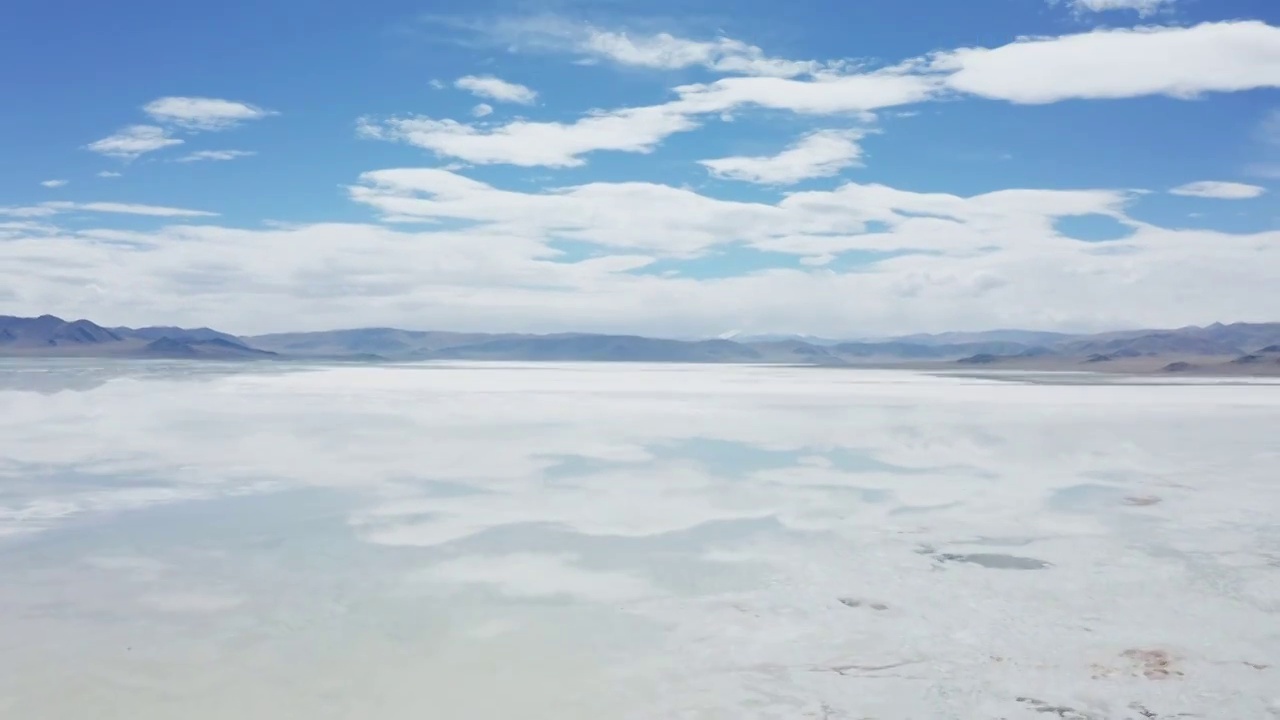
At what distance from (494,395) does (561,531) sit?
23169mm

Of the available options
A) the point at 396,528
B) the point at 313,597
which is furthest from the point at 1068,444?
the point at 313,597

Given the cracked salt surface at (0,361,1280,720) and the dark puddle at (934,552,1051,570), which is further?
the dark puddle at (934,552,1051,570)

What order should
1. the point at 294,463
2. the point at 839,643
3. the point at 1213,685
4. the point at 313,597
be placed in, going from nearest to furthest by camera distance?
the point at 1213,685 → the point at 839,643 → the point at 313,597 → the point at 294,463

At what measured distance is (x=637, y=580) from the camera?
7191mm

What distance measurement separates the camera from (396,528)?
29.2 feet

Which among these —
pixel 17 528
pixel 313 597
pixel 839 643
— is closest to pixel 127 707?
pixel 313 597

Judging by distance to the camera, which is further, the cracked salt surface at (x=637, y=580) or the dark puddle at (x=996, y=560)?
the dark puddle at (x=996, y=560)

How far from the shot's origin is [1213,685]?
16.2ft

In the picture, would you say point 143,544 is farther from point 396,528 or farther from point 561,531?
point 561,531

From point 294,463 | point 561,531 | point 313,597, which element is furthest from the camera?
point 294,463

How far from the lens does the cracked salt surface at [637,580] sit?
4.90 metres

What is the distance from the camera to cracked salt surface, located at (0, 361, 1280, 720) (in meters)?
4.90

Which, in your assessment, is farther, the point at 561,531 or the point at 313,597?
the point at 561,531

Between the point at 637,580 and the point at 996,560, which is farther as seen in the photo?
the point at 996,560
